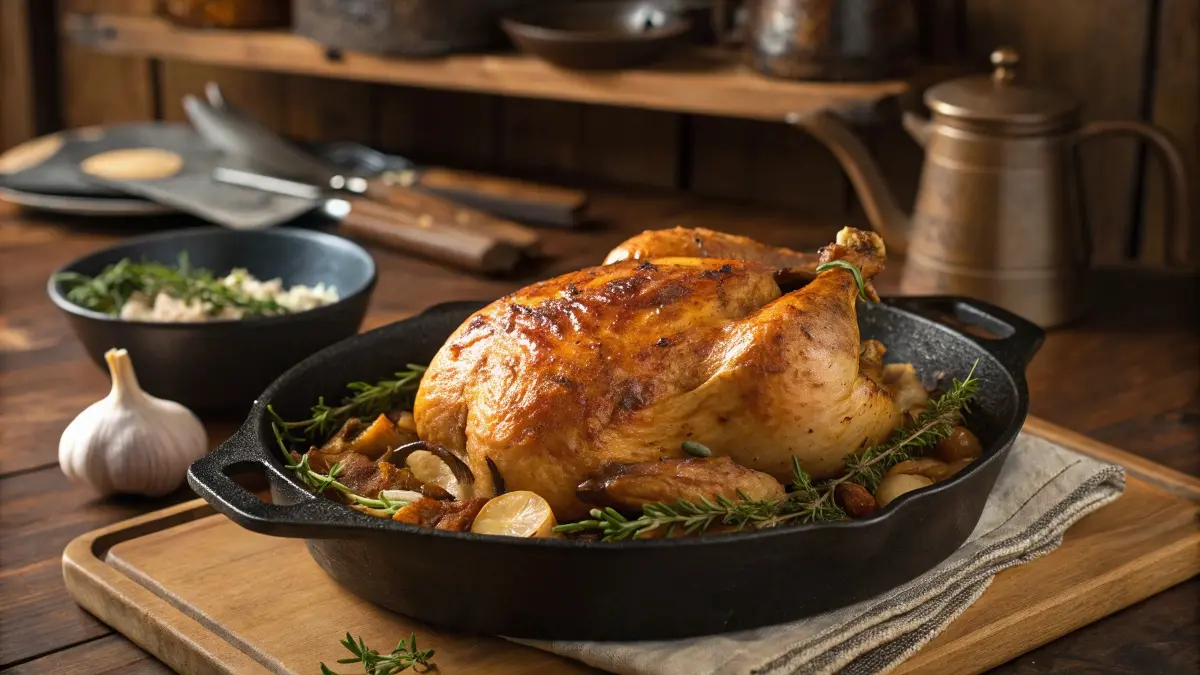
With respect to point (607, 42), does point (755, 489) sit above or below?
below

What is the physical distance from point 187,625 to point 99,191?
5.19 feet

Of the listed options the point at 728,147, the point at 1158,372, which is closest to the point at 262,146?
the point at 728,147

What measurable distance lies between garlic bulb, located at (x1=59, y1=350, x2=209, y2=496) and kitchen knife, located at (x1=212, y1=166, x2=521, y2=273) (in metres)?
0.82

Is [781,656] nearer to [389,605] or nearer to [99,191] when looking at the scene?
[389,605]

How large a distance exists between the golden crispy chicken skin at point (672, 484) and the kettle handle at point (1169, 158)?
1.00m

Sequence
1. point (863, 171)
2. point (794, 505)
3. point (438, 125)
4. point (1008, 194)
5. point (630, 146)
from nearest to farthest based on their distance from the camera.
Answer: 1. point (794, 505)
2. point (1008, 194)
3. point (863, 171)
4. point (630, 146)
5. point (438, 125)

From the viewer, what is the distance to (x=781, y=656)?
100cm

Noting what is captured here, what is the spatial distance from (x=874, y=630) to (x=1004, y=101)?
98 cm

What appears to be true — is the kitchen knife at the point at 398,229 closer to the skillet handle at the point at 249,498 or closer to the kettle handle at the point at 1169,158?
the kettle handle at the point at 1169,158

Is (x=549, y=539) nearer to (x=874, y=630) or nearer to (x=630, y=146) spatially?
(x=874, y=630)

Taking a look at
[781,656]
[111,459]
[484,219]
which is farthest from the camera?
[484,219]

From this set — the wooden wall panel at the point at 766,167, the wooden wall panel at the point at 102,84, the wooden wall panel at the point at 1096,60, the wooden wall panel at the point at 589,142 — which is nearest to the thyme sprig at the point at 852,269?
the wooden wall panel at the point at 1096,60

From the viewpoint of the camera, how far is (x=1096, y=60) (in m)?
2.20

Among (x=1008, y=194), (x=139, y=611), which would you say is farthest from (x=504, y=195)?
(x=139, y=611)
